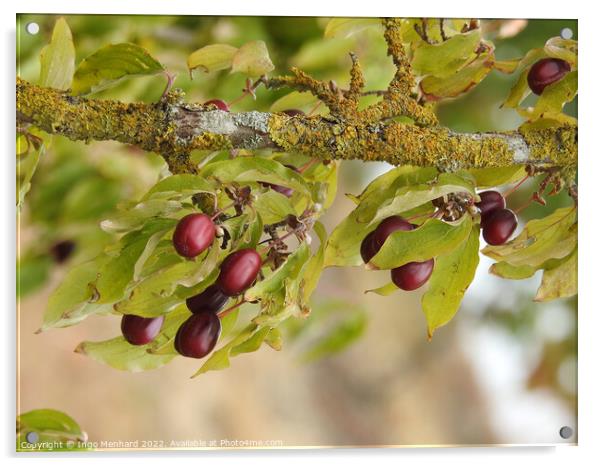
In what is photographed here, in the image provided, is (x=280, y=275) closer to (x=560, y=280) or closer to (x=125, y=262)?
(x=125, y=262)

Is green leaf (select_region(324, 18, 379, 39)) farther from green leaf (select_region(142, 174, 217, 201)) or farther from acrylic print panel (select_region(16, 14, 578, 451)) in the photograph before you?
green leaf (select_region(142, 174, 217, 201))

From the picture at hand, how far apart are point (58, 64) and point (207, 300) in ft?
1.44

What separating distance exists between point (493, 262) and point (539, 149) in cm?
22

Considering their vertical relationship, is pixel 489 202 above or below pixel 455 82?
below

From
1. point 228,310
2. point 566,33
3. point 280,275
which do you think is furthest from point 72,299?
point 566,33

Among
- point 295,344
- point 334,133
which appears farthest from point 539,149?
point 295,344

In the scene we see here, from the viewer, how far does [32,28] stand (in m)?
1.33

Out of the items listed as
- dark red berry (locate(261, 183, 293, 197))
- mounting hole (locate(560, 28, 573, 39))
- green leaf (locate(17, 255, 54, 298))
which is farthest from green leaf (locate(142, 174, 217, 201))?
mounting hole (locate(560, 28, 573, 39))

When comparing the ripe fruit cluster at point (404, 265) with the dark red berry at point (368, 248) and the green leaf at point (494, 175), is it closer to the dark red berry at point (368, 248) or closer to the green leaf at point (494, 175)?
the dark red berry at point (368, 248)

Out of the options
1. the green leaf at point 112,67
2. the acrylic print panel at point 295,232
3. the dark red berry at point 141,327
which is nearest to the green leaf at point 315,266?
the acrylic print panel at point 295,232

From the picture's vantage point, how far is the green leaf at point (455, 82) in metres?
1.27

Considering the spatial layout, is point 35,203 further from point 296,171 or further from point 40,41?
point 296,171

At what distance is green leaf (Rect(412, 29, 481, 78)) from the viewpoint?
1.25 m

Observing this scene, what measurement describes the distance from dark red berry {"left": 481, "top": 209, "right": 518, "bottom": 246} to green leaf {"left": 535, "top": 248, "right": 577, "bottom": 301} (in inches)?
7.4
